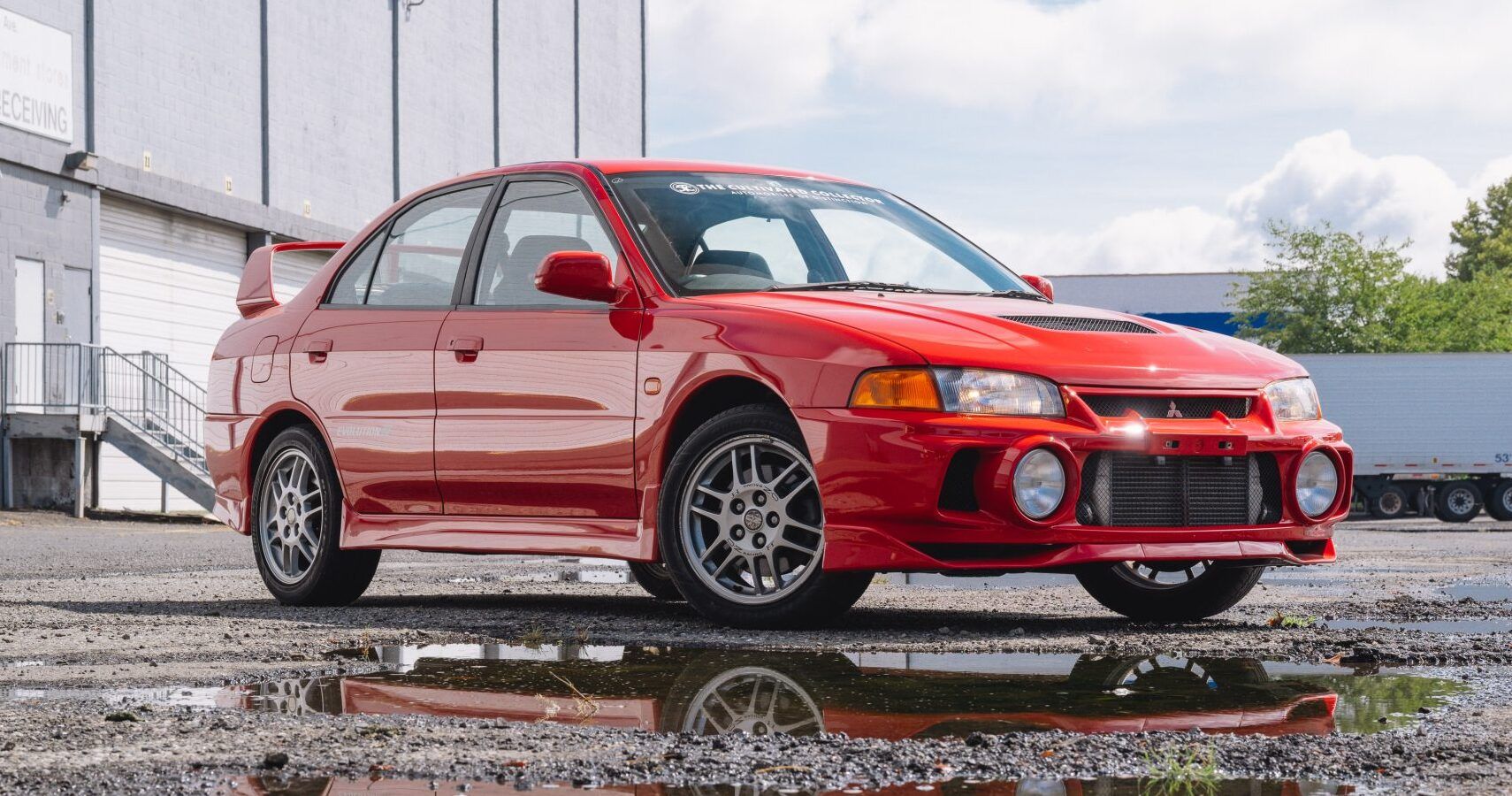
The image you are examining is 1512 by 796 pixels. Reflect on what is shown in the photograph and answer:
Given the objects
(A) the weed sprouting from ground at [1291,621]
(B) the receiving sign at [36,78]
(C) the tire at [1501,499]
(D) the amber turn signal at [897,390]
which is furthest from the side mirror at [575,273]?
(C) the tire at [1501,499]

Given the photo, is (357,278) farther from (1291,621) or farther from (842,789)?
(842,789)

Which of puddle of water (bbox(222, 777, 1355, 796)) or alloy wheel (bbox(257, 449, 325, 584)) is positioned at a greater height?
alloy wheel (bbox(257, 449, 325, 584))

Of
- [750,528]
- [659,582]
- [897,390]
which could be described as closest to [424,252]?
[659,582]

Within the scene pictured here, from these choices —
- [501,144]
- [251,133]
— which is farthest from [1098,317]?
[501,144]

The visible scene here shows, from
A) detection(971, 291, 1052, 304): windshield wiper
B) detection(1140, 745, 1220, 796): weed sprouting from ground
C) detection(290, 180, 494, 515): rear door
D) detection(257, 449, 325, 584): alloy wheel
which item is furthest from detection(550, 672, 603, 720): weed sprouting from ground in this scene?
detection(257, 449, 325, 584): alloy wheel

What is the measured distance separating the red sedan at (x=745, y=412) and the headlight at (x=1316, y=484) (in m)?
0.01

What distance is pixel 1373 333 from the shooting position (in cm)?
4944

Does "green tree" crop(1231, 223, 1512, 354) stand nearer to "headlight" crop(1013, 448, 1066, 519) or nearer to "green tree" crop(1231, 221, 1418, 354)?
"green tree" crop(1231, 221, 1418, 354)

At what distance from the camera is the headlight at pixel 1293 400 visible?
237 inches

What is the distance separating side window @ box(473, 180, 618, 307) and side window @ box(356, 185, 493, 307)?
0.16m

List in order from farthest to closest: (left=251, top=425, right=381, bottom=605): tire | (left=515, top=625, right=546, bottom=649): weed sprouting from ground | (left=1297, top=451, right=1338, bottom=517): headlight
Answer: (left=251, top=425, right=381, bottom=605): tire → (left=1297, top=451, right=1338, bottom=517): headlight → (left=515, top=625, right=546, bottom=649): weed sprouting from ground

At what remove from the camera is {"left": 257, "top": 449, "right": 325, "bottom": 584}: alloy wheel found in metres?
7.36

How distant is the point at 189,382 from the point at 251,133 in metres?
5.65

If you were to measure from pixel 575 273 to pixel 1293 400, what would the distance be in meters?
2.47
